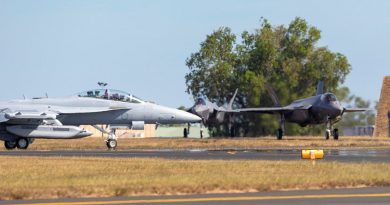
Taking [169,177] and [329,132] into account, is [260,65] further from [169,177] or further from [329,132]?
[169,177]

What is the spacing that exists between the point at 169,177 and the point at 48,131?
19.0 metres

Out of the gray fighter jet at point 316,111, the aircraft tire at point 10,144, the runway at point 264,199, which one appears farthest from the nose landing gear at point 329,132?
the runway at point 264,199

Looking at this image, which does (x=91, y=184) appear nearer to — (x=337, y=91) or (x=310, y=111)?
(x=310, y=111)

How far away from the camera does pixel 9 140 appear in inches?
1527

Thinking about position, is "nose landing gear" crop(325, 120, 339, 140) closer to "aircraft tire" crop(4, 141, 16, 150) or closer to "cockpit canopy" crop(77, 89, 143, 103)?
"cockpit canopy" crop(77, 89, 143, 103)

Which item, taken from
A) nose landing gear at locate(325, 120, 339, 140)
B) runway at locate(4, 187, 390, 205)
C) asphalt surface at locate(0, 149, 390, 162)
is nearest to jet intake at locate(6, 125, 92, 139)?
asphalt surface at locate(0, 149, 390, 162)

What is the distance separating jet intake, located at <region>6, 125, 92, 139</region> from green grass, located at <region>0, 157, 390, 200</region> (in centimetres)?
1208

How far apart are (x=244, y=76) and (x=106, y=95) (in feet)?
137

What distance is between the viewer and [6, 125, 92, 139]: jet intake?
1436 inches

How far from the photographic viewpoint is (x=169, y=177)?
61.5 ft

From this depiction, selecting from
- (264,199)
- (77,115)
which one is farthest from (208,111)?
(264,199)

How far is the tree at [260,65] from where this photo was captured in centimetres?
7969

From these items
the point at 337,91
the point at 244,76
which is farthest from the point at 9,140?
the point at 337,91

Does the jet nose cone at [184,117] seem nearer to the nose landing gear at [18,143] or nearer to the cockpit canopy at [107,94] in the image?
the cockpit canopy at [107,94]
